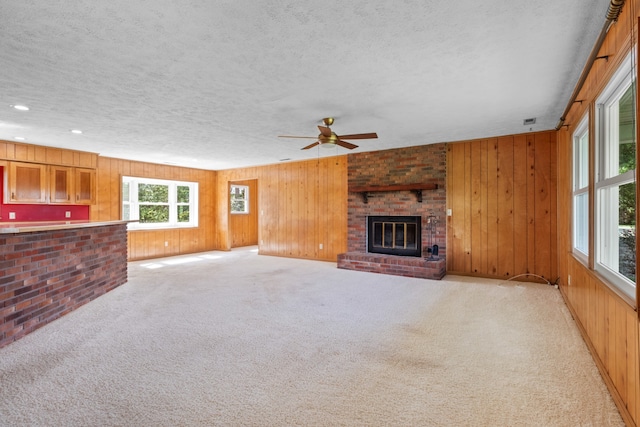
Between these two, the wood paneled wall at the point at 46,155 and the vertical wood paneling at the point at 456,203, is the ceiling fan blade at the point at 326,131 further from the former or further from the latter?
the wood paneled wall at the point at 46,155

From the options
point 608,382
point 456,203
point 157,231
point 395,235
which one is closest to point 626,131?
point 608,382

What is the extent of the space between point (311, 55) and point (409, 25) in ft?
2.45

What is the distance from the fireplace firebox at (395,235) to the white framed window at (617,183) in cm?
311

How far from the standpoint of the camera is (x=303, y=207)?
24.1 ft

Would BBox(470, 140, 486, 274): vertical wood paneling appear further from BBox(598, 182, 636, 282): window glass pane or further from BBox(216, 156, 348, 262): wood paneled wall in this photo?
BBox(598, 182, 636, 282): window glass pane

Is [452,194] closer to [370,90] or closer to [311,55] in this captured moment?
[370,90]

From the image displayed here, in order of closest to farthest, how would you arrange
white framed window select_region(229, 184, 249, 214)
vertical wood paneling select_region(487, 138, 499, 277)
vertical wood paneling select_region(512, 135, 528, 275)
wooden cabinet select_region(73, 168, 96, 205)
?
vertical wood paneling select_region(512, 135, 528, 275) → vertical wood paneling select_region(487, 138, 499, 277) → wooden cabinet select_region(73, 168, 96, 205) → white framed window select_region(229, 184, 249, 214)

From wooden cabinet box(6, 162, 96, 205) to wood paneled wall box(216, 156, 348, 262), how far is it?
11.1ft

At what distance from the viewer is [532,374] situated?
7.05 ft

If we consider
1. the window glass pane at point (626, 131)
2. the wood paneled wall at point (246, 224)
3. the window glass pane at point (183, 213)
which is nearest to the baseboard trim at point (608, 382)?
the window glass pane at point (626, 131)

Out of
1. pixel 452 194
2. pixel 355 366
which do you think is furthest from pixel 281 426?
pixel 452 194

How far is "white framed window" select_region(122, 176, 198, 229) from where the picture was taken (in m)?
7.24

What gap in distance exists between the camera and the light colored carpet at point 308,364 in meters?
1.74

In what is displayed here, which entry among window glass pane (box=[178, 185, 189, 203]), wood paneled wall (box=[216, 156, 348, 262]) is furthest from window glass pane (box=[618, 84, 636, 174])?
window glass pane (box=[178, 185, 189, 203])
